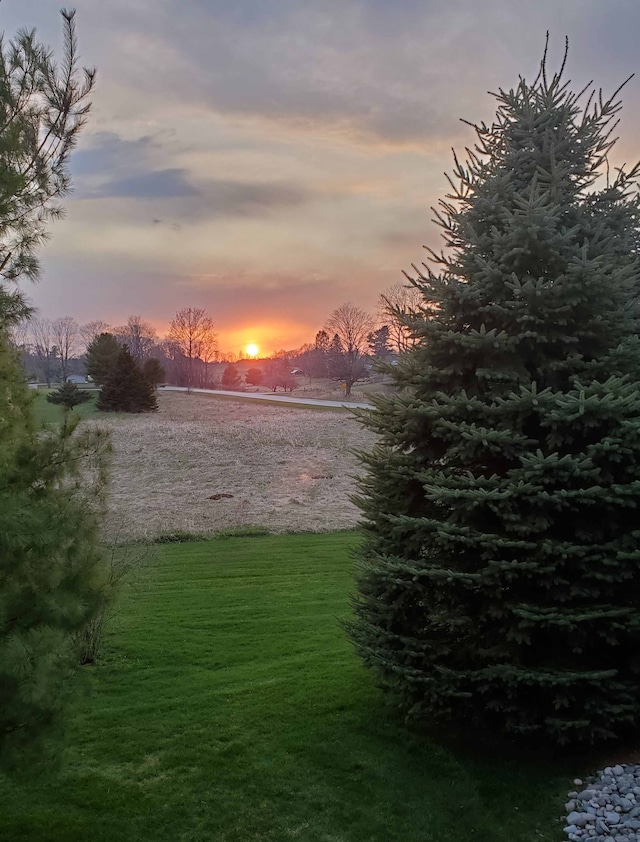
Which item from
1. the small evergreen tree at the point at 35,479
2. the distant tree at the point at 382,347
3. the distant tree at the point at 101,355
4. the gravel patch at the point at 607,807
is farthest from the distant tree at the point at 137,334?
the gravel patch at the point at 607,807

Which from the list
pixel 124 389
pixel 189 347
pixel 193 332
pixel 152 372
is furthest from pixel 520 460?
pixel 189 347

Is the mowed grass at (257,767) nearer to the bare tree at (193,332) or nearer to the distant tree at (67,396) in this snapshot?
the distant tree at (67,396)

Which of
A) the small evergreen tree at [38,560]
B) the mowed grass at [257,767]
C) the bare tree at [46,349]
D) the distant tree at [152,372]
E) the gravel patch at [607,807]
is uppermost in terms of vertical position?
the bare tree at [46,349]

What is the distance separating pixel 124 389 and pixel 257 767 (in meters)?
30.0

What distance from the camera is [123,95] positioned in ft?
25.9

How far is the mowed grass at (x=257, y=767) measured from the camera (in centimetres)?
359

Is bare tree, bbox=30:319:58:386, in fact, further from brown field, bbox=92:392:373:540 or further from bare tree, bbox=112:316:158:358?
brown field, bbox=92:392:373:540

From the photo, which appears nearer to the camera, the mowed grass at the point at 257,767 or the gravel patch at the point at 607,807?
the gravel patch at the point at 607,807

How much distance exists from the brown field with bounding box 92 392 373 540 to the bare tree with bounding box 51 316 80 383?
29754 millimetres

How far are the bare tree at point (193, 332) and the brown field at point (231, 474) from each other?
68.8ft

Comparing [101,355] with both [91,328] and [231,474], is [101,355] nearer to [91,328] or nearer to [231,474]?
[231,474]

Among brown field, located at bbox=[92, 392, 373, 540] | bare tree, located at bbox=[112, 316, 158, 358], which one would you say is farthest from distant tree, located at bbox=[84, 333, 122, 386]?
bare tree, located at bbox=[112, 316, 158, 358]

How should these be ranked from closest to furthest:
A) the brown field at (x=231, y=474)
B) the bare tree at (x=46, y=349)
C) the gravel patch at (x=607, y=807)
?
the gravel patch at (x=607, y=807) → the brown field at (x=231, y=474) → the bare tree at (x=46, y=349)

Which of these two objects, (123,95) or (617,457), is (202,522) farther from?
(617,457)
